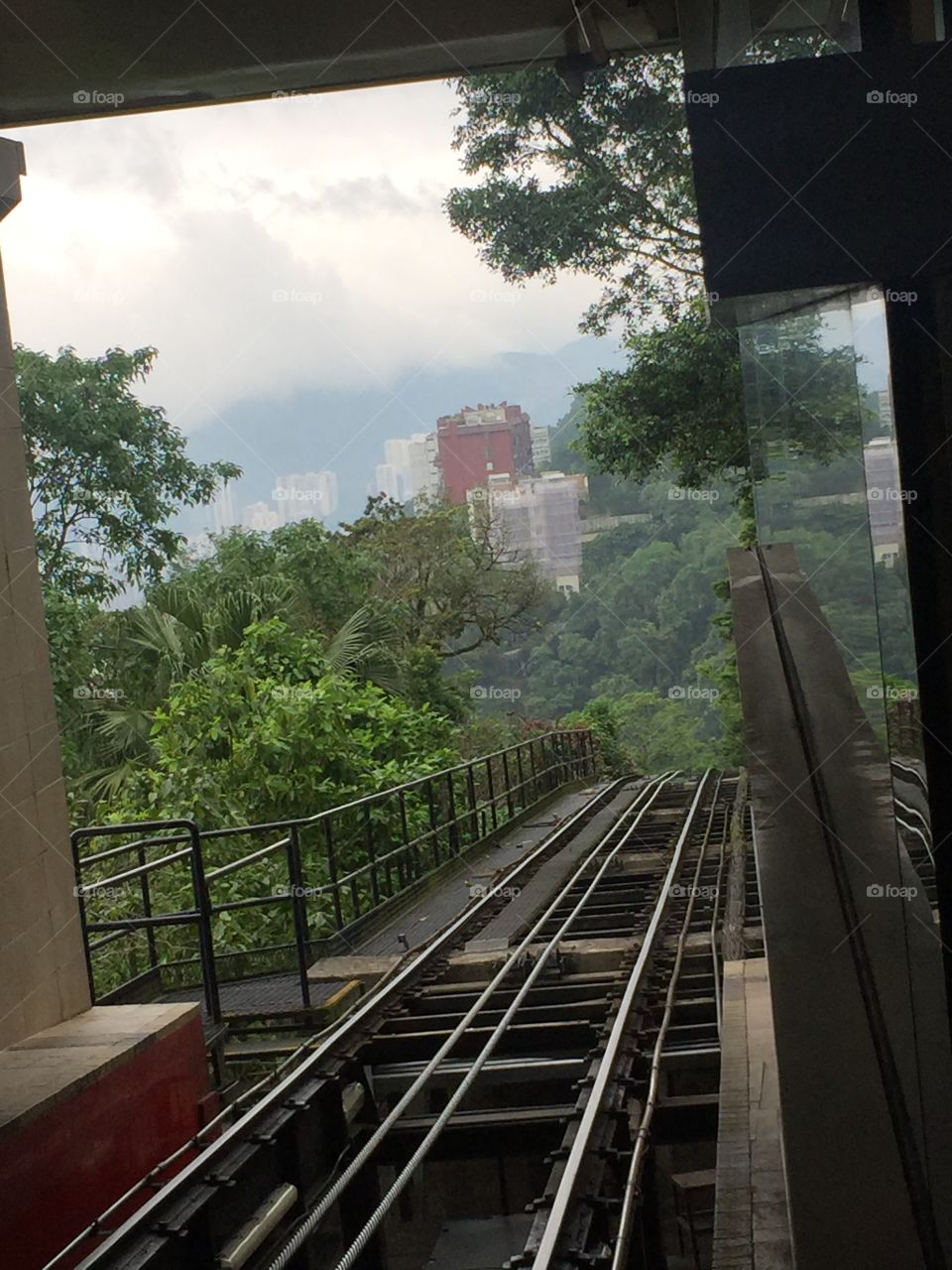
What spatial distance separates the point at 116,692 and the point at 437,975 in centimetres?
898

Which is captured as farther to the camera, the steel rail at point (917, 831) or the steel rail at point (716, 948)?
the steel rail at point (716, 948)

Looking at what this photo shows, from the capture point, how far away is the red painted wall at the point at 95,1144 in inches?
134

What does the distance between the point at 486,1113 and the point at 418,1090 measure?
35cm

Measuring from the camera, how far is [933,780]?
1.25 m

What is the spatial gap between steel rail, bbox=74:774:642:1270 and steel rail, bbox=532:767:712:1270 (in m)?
1.06

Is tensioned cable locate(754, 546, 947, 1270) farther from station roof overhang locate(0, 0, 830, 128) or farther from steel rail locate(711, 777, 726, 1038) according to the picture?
station roof overhang locate(0, 0, 830, 128)

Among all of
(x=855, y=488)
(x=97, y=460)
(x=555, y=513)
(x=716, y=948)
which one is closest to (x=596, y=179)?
(x=97, y=460)

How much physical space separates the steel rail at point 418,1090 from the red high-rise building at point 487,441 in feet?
130

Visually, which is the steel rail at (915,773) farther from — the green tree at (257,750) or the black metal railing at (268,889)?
the green tree at (257,750)

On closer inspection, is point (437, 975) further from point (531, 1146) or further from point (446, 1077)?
point (531, 1146)

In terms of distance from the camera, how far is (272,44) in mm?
5191

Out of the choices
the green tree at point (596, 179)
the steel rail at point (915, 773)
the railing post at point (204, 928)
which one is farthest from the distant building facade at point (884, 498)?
the green tree at point (596, 179)

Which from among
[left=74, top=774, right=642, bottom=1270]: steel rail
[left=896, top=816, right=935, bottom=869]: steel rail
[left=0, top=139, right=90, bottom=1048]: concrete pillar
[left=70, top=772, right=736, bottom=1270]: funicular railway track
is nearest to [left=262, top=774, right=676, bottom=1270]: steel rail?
[left=70, top=772, right=736, bottom=1270]: funicular railway track

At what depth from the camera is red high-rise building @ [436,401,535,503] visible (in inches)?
1892
